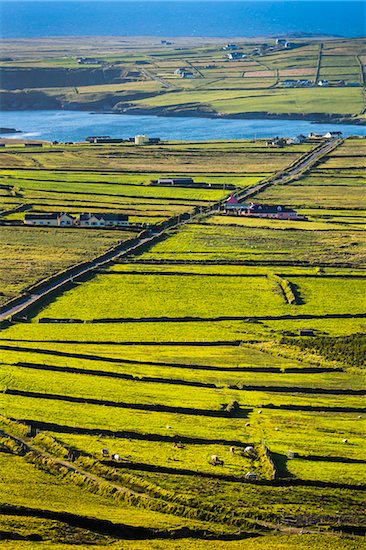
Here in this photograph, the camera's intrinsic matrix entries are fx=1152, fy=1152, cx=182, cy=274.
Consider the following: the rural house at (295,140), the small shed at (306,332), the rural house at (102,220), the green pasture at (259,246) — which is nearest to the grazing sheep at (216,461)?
the small shed at (306,332)

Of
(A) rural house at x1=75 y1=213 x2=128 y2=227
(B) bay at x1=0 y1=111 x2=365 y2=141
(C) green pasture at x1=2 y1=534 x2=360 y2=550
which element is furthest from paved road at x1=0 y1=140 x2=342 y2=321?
(B) bay at x1=0 y1=111 x2=365 y2=141

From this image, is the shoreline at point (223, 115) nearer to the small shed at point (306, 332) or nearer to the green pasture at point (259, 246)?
the green pasture at point (259, 246)

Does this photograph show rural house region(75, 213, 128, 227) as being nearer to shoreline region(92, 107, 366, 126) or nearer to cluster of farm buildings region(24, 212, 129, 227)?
cluster of farm buildings region(24, 212, 129, 227)

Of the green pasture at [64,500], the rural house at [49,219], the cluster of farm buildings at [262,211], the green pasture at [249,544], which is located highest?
the cluster of farm buildings at [262,211]

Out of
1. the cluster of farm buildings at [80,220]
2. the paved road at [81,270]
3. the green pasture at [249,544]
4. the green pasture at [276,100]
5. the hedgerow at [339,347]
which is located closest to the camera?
the green pasture at [249,544]

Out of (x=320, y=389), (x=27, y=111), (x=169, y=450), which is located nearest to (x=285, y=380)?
(x=320, y=389)

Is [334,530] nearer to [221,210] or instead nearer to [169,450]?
[169,450]
